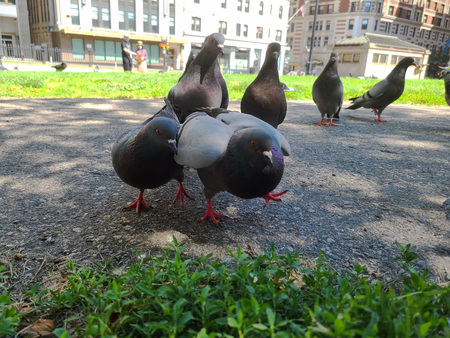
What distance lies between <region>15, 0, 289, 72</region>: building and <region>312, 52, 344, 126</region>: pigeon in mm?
25585

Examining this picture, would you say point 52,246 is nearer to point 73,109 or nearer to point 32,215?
point 32,215

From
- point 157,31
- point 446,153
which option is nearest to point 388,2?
point 157,31

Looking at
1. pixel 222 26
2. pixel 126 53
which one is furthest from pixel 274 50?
pixel 222 26

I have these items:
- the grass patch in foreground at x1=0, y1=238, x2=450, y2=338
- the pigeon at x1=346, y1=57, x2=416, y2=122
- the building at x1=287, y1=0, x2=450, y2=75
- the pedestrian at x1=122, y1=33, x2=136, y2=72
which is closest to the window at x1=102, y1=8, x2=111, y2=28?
the pedestrian at x1=122, y1=33, x2=136, y2=72

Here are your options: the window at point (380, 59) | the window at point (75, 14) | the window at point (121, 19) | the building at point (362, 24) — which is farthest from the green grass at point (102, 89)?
the building at point (362, 24)

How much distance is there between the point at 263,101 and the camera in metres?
3.93

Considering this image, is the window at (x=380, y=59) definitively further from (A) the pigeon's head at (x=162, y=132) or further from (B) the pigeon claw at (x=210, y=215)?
(A) the pigeon's head at (x=162, y=132)

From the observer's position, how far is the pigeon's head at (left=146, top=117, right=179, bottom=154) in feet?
7.41

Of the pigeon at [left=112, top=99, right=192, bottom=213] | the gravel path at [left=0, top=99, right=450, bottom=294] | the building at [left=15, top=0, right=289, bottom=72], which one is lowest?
the gravel path at [left=0, top=99, right=450, bottom=294]

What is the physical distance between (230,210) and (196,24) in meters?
45.8

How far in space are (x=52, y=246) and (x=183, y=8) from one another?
149 feet

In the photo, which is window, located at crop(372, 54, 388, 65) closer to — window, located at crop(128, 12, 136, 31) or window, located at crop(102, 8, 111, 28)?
window, located at crop(128, 12, 136, 31)

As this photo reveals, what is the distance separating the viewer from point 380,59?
137ft

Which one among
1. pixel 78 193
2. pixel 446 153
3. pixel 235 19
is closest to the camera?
pixel 78 193
